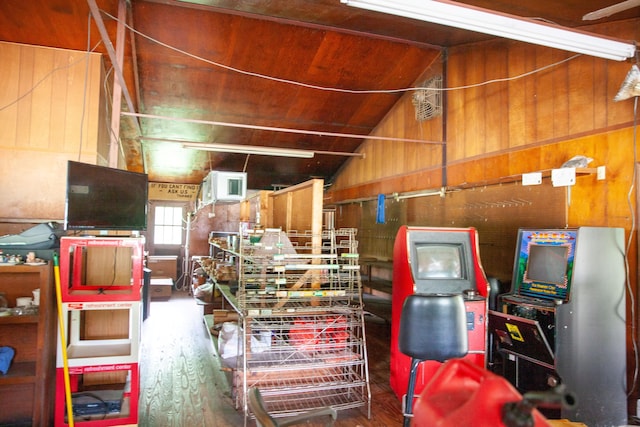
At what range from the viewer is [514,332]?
3223 mm

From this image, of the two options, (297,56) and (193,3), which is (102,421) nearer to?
(193,3)

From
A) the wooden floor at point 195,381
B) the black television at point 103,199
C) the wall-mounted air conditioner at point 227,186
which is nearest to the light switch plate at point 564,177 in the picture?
the wooden floor at point 195,381

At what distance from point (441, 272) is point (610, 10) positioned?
91.0 inches

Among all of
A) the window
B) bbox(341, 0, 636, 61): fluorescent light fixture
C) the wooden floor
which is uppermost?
bbox(341, 0, 636, 61): fluorescent light fixture

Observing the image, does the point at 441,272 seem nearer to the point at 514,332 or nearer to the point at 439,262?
the point at 439,262

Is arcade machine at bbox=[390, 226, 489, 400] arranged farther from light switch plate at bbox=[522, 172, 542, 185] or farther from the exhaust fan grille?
the exhaust fan grille

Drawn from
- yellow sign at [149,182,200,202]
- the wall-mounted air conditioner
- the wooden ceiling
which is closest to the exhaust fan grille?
the wooden ceiling

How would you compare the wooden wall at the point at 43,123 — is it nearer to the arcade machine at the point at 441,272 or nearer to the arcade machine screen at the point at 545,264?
the arcade machine at the point at 441,272

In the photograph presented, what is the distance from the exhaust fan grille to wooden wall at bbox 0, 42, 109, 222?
4058mm

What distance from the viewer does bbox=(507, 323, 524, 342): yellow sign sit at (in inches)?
125

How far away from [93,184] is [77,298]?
2.76 ft

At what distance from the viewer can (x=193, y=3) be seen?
14.5 ft

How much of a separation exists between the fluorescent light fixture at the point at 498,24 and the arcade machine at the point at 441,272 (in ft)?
5.18

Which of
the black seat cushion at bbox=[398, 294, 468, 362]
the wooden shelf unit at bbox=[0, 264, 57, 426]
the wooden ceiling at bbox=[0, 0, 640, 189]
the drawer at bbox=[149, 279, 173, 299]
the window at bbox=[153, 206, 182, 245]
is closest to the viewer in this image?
the black seat cushion at bbox=[398, 294, 468, 362]
